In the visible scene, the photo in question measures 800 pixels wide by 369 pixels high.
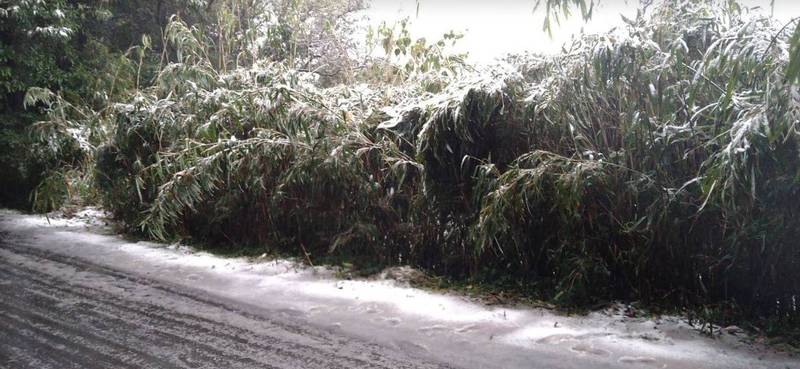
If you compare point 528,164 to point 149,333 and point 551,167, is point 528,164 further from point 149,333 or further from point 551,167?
point 149,333

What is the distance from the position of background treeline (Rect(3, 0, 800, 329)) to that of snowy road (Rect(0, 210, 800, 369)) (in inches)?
15.0

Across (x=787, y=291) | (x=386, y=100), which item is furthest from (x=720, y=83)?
(x=386, y=100)

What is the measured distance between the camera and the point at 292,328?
13.0 feet

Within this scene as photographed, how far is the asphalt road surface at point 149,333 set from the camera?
3.38 meters

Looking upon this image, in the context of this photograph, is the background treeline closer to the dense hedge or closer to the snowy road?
the dense hedge

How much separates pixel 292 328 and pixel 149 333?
0.83 m

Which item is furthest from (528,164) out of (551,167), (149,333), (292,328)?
(149,333)

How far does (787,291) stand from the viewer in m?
3.59

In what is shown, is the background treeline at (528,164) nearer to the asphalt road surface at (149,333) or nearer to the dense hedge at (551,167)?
the dense hedge at (551,167)

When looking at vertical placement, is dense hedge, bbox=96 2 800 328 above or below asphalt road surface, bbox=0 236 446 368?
above

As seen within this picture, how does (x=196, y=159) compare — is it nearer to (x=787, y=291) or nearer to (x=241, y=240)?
(x=241, y=240)

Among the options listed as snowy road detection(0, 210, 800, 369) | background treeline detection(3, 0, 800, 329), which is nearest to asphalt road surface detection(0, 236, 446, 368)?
snowy road detection(0, 210, 800, 369)

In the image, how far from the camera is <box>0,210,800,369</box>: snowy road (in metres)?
3.36

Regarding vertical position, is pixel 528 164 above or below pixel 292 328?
above
